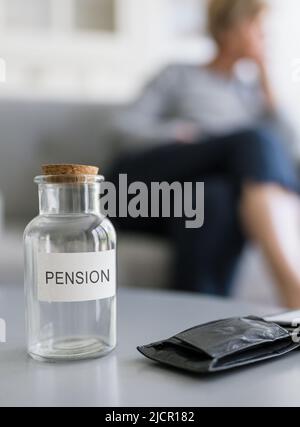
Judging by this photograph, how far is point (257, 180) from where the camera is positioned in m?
1.15

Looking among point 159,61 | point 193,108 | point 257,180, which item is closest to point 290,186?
point 257,180

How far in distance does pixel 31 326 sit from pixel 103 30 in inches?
88.0

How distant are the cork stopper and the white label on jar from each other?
6cm

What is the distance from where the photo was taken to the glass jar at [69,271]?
0.45 m

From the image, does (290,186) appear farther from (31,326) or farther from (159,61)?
(159,61)

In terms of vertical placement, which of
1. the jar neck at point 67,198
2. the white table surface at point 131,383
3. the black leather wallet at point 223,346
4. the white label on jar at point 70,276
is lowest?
the white table surface at point 131,383

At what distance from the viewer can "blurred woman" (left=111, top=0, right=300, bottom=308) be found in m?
1.14

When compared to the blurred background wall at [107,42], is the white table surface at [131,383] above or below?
below

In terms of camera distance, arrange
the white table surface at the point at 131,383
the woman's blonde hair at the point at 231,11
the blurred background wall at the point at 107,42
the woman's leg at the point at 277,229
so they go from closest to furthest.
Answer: the white table surface at the point at 131,383, the woman's leg at the point at 277,229, the woman's blonde hair at the point at 231,11, the blurred background wall at the point at 107,42

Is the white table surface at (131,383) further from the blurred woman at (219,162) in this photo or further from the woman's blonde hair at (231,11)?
the woman's blonde hair at (231,11)

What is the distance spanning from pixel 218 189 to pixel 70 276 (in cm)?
81

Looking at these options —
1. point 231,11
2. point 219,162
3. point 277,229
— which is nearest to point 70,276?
point 277,229

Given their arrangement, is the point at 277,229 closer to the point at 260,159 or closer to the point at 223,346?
the point at 260,159

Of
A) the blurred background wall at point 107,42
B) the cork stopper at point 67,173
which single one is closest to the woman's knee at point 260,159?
the cork stopper at point 67,173
